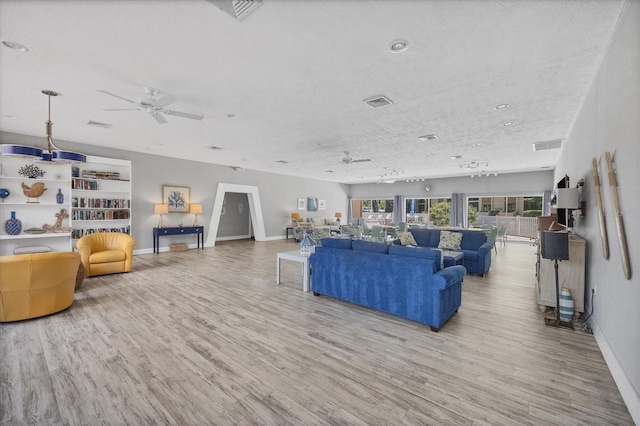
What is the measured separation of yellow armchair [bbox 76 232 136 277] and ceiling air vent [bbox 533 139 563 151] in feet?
30.8

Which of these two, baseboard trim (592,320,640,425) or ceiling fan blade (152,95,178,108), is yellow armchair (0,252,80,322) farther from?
baseboard trim (592,320,640,425)

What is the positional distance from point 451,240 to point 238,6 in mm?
6088

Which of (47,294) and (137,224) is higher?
(137,224)

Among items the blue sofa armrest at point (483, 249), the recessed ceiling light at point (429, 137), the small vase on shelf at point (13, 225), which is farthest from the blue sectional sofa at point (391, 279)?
the small vase on shelf at point (13, 225)

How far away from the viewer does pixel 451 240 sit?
642 cm

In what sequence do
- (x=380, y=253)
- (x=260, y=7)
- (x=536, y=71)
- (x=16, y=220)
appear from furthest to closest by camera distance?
(x=16, y=220) < (x=380, y=253) < (x=536, y=71) < (x=260, y=7)

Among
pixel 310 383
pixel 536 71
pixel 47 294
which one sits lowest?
pixel 310 383

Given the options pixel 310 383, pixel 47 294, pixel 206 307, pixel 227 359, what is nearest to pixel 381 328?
pixel 310 383

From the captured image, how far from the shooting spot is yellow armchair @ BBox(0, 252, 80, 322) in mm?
3275

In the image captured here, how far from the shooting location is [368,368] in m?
2.45

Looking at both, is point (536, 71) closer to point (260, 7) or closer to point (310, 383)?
point (260, 7)

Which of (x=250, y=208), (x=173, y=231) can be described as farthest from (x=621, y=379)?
(x=250, y=208)

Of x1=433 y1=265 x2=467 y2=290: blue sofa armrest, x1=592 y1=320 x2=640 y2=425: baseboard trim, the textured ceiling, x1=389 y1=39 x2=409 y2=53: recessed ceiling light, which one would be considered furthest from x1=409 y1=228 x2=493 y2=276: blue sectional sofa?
x1=389 y1=39 x2=409 y2=53: recessed ceiling light

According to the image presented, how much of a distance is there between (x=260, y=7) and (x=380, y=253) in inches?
117
